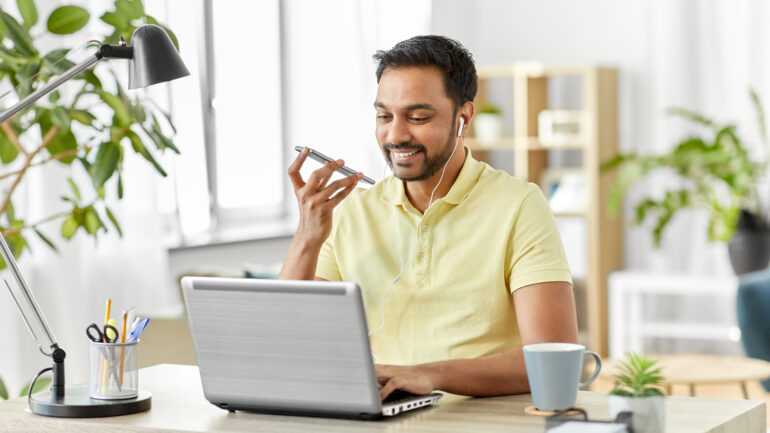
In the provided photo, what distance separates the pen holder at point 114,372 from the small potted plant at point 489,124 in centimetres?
462

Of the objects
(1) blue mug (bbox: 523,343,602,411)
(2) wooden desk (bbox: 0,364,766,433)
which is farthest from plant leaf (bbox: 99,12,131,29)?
(1) blue mug (bbox: 523,343,602,411)

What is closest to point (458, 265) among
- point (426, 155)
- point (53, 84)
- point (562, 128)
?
point (426, 155)

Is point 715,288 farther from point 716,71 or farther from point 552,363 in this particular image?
point 552,363

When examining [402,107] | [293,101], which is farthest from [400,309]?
[293,101]

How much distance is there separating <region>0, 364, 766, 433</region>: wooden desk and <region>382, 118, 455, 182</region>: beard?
1.37 ft

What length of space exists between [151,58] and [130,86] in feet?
0.21

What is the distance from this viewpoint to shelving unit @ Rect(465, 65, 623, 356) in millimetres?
5918

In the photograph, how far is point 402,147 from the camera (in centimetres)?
195

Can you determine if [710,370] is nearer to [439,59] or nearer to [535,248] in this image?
[535,248]

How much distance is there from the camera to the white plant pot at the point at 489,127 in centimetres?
618

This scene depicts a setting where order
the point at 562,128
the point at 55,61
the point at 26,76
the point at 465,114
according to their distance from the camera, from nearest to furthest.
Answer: the point at 465,114 < the point at 26,76 < the point at 55,61 < the point at 562,128

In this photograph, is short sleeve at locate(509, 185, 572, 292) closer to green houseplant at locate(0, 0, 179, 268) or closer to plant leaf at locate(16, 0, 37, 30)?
green houseplant at locate(0, 0, 179, 268)

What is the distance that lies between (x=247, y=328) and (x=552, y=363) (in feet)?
1.35

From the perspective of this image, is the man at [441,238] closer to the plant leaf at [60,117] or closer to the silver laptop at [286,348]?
the silver laptop at [286,348]
